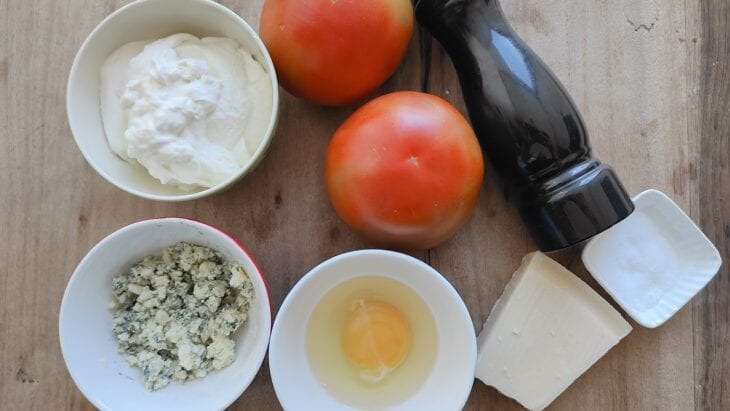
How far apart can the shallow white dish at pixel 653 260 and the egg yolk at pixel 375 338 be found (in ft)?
0.81

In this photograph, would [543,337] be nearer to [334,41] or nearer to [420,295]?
[420,295]

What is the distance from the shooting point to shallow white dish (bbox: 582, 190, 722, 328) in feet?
2.55

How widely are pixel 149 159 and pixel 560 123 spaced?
467 mm

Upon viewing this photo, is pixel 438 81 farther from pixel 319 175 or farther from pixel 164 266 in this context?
pixel 164 266

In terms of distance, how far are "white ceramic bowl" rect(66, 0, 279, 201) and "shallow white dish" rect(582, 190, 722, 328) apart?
45 cm

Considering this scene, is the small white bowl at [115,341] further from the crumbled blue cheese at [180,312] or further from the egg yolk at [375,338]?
the egg yolk at [375,338]

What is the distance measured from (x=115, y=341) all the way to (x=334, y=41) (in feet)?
1.40

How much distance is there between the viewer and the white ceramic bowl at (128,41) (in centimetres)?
69

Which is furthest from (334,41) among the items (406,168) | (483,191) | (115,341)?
(115,341)

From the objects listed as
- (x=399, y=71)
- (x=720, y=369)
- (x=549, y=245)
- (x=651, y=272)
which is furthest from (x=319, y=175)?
(x=720, y=369)

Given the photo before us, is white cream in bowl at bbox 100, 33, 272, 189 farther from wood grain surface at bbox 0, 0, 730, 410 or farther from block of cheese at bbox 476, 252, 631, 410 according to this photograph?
block of cheese at bbox 476, 252, 631, 410

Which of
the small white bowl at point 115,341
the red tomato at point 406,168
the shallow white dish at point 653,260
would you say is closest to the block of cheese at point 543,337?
the shallow white dish at point 653,260

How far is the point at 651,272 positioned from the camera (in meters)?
0.79

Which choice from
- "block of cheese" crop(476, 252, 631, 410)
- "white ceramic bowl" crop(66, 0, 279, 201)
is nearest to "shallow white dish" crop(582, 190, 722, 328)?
"block of cheese" crop(476, 252, 631, 410)
